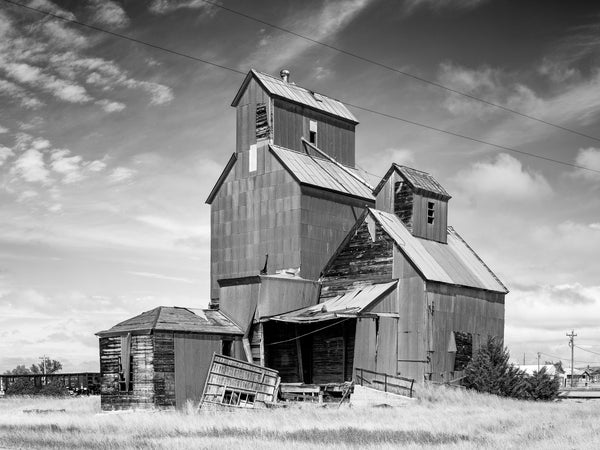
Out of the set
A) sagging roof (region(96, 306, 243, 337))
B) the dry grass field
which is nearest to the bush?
the dry grass field

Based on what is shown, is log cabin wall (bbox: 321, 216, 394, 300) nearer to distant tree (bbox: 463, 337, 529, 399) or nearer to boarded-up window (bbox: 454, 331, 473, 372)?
boarded-up window (bbox: 454, 331, 473, 372)

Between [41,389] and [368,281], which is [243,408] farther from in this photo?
[41,389]

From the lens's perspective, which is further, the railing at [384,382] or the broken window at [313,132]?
the broken window at [313,132]

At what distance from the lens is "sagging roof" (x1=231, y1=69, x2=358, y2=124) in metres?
47.2

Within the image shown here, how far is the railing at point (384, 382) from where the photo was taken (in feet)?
123

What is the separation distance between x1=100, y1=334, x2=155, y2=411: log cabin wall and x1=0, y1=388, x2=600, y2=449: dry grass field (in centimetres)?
168

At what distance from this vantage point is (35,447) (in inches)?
875

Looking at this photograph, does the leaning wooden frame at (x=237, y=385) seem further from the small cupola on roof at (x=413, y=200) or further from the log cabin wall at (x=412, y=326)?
the small cupola on roof at (x=413, y=200)

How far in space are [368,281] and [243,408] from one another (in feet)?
31.9

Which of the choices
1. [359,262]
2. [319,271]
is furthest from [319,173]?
[359,262]

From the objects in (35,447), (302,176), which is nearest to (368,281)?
(302,176)

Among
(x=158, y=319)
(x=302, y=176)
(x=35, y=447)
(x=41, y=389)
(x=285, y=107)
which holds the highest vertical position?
(x=285, y=107)

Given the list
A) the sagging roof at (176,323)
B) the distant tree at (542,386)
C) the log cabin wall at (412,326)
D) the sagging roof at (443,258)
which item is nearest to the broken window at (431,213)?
the sagging roof at (443,258)

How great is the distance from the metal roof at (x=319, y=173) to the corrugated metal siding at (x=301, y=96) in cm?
315
